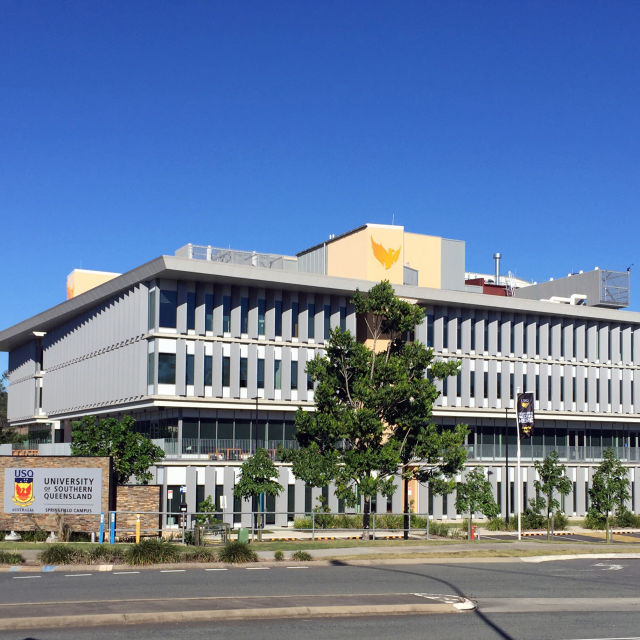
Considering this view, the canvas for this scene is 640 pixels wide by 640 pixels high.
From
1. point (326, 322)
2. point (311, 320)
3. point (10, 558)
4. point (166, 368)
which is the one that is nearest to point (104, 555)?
point (10, 558)

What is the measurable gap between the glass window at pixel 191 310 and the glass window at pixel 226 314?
2022mm

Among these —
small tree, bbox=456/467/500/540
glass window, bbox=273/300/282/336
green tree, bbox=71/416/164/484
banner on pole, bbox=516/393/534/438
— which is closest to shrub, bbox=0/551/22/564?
green tree, bbox=71/416/164/484

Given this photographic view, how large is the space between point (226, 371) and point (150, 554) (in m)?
31.6

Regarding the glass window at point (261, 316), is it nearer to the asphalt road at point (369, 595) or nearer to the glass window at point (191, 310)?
the glass window at point (191, 310)

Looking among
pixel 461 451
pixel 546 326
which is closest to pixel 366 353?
pixel 461 451

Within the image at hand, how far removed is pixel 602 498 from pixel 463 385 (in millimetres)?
14801

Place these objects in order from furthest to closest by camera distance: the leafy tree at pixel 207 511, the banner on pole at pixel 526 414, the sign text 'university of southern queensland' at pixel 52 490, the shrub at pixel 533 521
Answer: the shrub at pixel 533 521 < the leafy tree at pixel 207 511 < the banner on pole at pixel 526 414 < the sign text 'university of southern queensland' at pixel 52 490

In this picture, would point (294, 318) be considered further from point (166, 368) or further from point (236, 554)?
point (236, 554)

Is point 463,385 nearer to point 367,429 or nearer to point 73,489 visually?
point 367,429

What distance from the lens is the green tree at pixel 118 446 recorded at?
1988 inches

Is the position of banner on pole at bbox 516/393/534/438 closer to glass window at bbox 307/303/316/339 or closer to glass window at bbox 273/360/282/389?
glass window at bbox 273/360/282/389

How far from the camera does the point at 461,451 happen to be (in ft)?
153

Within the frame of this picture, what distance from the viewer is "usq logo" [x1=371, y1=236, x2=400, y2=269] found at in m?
70.2

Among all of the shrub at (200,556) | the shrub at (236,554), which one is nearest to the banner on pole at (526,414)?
the shrub at (236,554)
